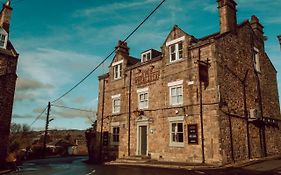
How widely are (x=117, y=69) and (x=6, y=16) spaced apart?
12094 millimetres

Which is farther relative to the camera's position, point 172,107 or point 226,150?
point 172,107

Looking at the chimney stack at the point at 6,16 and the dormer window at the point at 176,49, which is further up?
the chimney stack at the point at 6,16

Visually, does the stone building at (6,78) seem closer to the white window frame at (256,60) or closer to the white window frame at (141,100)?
the white window frame at (141,100)

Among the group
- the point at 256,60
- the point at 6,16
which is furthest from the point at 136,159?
the point at 6,16

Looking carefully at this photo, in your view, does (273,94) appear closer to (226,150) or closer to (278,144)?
(278,144)

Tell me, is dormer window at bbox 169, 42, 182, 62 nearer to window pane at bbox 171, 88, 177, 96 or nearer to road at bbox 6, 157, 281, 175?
window pane at bbox 171, 88, 177, 96

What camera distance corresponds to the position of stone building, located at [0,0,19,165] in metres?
19.7

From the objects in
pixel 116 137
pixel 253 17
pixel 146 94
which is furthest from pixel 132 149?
pixel 253 17

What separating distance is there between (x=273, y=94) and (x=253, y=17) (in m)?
7.55

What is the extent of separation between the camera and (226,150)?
52.0 feet

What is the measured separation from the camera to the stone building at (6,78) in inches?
777

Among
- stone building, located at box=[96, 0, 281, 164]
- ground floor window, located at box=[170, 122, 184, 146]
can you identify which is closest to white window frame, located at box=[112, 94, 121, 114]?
stone building, located at box=[96, 0, 281, 164]

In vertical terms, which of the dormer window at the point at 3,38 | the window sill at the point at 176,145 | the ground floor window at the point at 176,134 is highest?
the dormer window at the point at 3,38

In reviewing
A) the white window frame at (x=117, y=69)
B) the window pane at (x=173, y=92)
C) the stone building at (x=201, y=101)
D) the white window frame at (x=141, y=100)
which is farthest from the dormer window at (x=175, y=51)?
the white window frame at (x=117, y=69)
